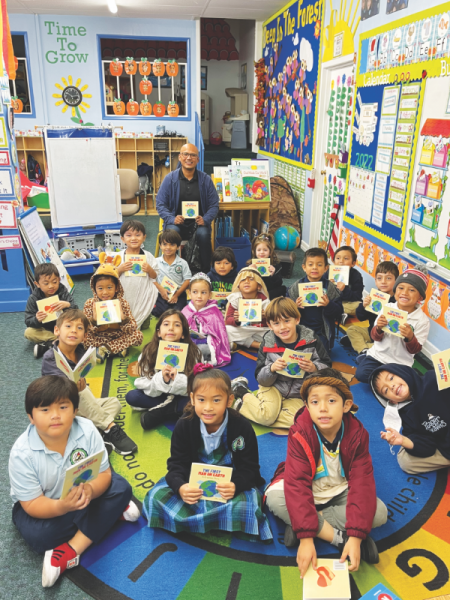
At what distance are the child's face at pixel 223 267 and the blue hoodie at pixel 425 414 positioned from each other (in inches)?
79.9

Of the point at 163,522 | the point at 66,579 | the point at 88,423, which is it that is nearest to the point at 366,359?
the point at 163,522

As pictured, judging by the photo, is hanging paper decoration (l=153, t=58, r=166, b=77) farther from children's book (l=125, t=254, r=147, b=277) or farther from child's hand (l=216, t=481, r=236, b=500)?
child's hand (l=216, t=481, r=236, b=500)

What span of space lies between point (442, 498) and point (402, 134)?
2988 millimetres

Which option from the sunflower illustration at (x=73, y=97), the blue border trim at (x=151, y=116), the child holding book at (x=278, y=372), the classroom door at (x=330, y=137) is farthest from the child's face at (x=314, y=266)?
the sunflower illustration at (x=73, y=97)

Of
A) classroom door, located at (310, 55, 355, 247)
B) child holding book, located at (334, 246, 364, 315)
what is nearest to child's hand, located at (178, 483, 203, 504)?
child holding book, located at (334, 246, 364, 315)

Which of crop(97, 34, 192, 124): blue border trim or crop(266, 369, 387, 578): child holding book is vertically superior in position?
crop(97, 34, 192, 124): blue border trim

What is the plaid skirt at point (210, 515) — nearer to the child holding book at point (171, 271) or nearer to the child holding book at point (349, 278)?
the child holding book at point (349, 278)

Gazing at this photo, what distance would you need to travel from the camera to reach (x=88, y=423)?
2074 millimetres

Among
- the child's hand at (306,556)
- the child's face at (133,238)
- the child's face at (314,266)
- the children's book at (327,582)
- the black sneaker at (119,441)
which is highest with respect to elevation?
the child's face at (133,238)

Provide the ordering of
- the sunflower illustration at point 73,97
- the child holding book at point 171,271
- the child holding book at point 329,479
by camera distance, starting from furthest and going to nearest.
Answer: the sunflower illustration at point 73,97 < the child holding book at point 171,271 < the child holding book at point 329,479

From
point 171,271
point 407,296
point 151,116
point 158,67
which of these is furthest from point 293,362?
point 158,67

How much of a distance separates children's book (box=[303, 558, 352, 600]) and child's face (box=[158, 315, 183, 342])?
5.01 ft

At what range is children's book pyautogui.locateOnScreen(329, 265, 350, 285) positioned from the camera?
13.1 ft

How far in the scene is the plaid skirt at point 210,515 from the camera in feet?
6.89
